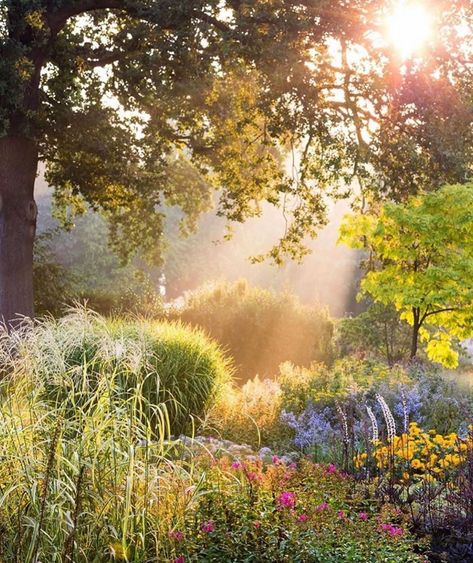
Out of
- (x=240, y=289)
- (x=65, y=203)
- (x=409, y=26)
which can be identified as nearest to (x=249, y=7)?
(x=409, y=26)

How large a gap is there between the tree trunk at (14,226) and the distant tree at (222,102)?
0.08 ft

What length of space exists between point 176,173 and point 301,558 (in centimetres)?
1414

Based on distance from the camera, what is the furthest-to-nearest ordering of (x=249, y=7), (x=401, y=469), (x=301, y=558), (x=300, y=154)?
(x=300, y=154) → (x=249, y=7) → (x=401, y=469) → (x=301, y=558)

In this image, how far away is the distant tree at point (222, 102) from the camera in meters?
12.7

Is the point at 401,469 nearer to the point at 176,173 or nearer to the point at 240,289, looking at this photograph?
the point at 176,173

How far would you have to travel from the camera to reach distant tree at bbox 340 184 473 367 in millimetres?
12523

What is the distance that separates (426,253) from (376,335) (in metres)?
6.12

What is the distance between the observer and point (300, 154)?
15.7 metres

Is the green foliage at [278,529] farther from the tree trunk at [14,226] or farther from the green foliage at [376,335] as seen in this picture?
the green foliage at [376,335]

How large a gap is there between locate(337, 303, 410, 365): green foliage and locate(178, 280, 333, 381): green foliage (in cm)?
54

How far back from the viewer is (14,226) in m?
14.2

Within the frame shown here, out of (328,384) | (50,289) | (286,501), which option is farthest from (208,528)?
(50,289)

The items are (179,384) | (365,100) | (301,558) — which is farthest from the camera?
(365,100)

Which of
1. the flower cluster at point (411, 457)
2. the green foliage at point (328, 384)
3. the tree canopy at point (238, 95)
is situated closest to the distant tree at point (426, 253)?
the tree canopy at point (238, 95)
